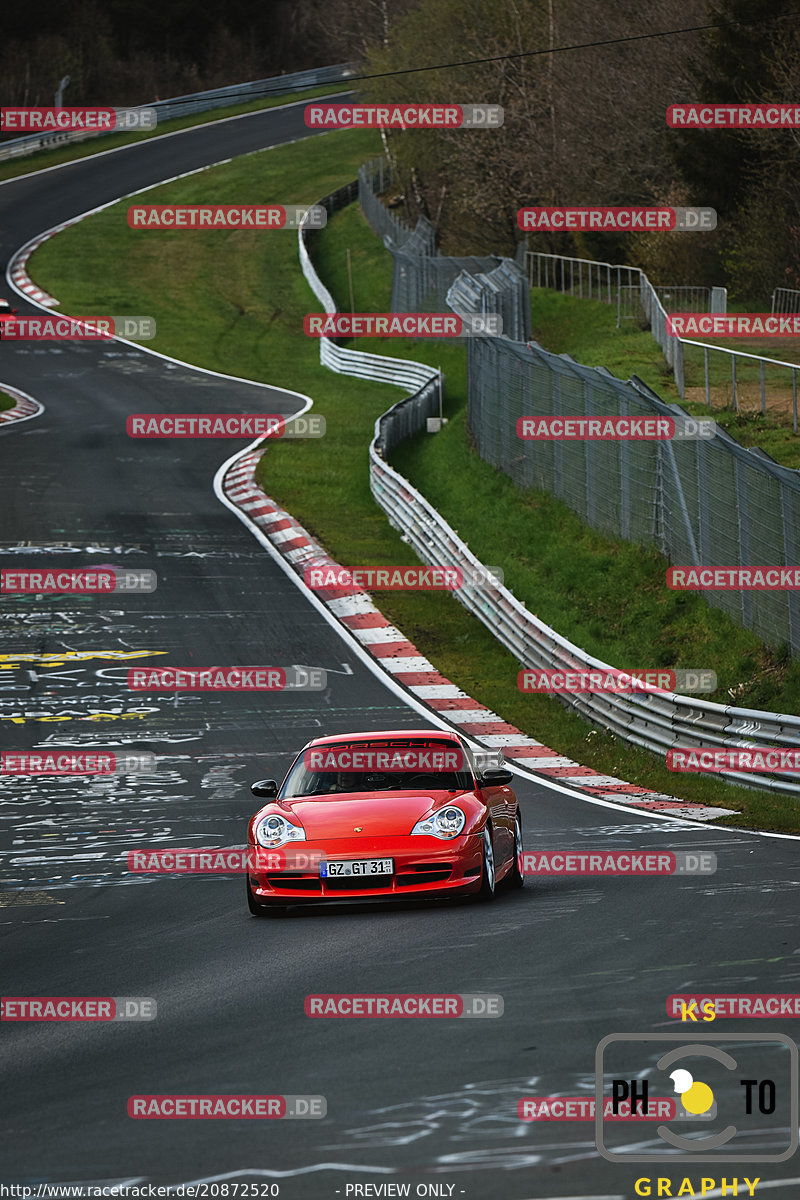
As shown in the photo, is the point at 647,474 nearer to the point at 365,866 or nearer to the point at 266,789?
the point at 266,789

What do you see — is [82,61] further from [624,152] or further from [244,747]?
[244,747]

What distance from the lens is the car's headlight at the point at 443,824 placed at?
10070 millimetres

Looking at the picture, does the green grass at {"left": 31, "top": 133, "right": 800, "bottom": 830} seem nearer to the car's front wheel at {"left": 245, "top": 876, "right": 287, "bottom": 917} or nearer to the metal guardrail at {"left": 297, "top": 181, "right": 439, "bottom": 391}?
the metal guardrail at {"left": 297, "top": 181, "right": 439, "bottom": 391}

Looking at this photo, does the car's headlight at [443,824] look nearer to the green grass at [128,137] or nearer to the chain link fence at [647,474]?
the chain link fence at [647,474]

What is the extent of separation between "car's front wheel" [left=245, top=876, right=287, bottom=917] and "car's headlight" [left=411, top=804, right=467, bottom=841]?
3.42ft

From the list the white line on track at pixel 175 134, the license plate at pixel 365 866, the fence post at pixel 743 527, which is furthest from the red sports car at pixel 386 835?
the white line on track at pixel 175 134

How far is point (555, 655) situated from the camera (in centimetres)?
2023

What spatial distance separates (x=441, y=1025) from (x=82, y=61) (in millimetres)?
90656

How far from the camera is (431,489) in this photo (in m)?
32.2

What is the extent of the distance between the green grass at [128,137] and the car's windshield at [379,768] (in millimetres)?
69344

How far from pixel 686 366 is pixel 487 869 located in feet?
73.9

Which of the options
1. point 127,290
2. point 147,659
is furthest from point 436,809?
point 127,290

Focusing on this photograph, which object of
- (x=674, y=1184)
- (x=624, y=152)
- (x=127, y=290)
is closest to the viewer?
(x=674, y=1184)

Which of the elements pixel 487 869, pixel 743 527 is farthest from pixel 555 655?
pixel 487 869
